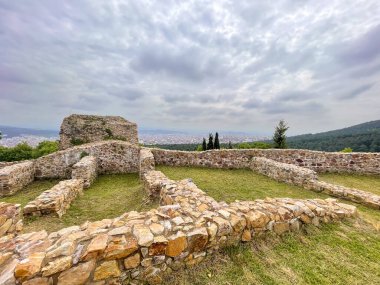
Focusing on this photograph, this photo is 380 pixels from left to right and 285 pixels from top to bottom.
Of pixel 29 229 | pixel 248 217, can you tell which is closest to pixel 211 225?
pixel 248 217

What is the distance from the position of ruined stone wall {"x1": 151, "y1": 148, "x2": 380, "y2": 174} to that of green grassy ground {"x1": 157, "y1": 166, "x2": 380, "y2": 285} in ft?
27.5

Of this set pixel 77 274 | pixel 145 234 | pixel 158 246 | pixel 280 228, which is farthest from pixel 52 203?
pixel 280 228

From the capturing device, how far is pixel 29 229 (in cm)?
536

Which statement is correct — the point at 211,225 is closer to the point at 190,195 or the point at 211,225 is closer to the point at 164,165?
the point at 190,195

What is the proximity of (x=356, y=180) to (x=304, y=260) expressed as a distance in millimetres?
10144

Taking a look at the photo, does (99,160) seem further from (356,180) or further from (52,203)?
(356,180)

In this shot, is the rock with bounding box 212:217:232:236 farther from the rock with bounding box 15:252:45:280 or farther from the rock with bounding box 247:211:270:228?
the rock with bounding box 15:252:45:280

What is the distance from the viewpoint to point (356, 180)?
10953mm

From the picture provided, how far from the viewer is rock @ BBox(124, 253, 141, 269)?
2752 millimetres

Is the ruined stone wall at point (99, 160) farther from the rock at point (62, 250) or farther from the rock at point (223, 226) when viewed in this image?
the rock at point (62, 250)

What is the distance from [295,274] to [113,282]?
2787 millimetres

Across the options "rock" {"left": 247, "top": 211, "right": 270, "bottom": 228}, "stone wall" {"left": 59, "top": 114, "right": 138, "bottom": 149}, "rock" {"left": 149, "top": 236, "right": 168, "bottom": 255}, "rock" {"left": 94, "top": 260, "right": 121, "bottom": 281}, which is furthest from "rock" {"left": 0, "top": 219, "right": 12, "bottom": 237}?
"stone wall" {"left": 59, "top": 114, "right": 138, "bottom": 149}

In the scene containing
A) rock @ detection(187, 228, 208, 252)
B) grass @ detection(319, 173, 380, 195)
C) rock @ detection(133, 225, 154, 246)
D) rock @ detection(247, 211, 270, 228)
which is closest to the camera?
rock @ detection(133, 225, 154, 246)

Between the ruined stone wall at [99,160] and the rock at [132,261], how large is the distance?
36.3ft
